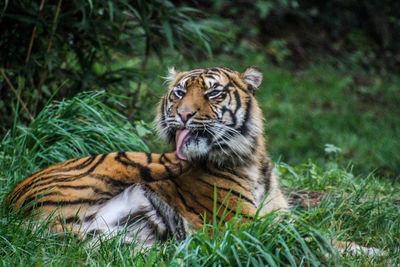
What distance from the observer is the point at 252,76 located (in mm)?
3824

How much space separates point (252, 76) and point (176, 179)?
0.97m

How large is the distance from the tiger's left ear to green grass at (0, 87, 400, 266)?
100 centimetres

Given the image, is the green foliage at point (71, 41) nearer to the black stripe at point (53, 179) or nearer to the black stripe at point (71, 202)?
the black stripe at point (53, 179)

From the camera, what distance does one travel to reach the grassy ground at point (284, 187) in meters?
2.71

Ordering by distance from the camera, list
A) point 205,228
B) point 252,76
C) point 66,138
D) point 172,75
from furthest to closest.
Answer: point 66,138, point 172,75, point 252,76, point 205,228

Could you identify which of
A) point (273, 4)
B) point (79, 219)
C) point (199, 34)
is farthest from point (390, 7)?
point (79, 219)

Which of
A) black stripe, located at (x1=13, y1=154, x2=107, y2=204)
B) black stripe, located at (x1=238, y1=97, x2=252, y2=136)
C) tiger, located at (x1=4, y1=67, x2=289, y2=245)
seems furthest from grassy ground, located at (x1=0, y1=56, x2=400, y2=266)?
black stripe, located at (x1=238, y1=97, x2=252, y2=136)

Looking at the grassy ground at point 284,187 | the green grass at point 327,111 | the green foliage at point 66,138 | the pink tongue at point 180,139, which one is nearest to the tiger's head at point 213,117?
the pink tongue at point 180,139

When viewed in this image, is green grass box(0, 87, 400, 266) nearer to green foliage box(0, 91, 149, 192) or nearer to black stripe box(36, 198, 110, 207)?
green foliage box(0, 91, 149, 192)

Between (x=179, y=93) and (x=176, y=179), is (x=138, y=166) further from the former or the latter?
(x=179, y=93)

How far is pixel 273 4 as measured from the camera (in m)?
11.4

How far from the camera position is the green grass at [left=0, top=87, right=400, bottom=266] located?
2.69m

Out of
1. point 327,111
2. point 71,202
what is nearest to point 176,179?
point 71,202

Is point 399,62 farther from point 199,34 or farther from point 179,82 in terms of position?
point 179,82
